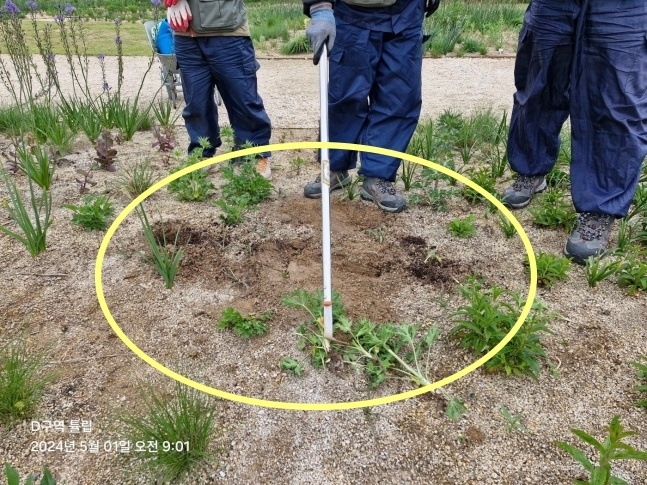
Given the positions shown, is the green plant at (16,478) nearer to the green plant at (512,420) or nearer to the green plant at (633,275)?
the green plant at (512,420)

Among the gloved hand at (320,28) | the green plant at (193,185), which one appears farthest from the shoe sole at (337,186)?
the gloved hand at (320,28)

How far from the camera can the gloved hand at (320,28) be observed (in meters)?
2.03

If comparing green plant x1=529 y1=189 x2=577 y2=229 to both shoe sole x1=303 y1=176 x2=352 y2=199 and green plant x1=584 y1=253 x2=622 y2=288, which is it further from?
shoe sole x1=303 y1=176 x2=352 y2=199

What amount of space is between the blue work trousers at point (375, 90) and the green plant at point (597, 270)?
1.03 metres

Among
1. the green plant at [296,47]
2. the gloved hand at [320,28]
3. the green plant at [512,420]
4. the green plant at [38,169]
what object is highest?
the gloved hand at [320,28]

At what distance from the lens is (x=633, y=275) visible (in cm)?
215

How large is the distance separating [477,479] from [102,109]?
3.28 m

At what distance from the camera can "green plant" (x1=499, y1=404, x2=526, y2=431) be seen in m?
1.60

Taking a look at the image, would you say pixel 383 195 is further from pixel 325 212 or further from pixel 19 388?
pixel 19 388

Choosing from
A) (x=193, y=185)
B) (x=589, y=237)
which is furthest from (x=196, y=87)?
(x=589, y=237)

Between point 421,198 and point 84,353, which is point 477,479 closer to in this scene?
point 84,353

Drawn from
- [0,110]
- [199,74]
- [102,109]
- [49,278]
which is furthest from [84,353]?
[0,110]

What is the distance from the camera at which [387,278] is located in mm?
2277

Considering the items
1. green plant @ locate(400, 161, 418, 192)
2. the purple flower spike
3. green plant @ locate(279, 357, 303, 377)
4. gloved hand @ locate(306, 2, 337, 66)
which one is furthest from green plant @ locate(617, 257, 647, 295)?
the purple flower spike
